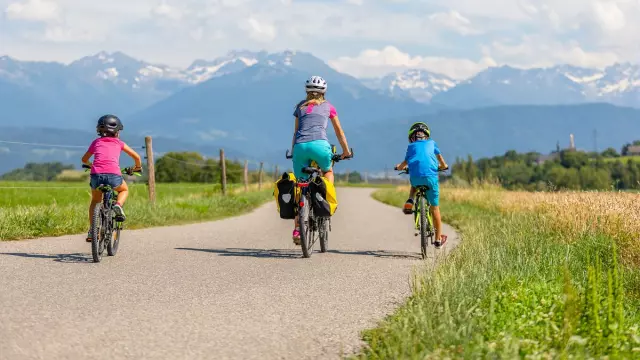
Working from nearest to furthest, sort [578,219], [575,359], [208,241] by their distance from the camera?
[575,359] → [578,219] → [208,241]

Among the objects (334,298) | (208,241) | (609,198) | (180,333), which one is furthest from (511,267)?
(208,241)

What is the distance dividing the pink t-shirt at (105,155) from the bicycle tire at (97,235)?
486 millimetres

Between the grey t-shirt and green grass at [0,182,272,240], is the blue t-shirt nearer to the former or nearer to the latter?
the grey t-shirt

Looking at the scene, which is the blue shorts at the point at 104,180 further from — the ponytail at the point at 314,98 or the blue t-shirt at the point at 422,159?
the blue t-shirt at the point at 422,159

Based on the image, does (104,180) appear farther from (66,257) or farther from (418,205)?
(418,205)

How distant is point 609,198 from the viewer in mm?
11773

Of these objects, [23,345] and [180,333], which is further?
[180,333]

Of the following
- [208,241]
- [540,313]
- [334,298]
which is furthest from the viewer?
[208,241]

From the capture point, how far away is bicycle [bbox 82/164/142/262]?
29.4 feet

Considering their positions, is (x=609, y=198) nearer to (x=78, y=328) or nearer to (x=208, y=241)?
(x=208, y=241)

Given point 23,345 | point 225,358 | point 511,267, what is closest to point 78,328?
point 23,345

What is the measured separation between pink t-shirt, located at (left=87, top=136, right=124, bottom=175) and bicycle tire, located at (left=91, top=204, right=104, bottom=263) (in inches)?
19.1

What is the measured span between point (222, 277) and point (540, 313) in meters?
3.83

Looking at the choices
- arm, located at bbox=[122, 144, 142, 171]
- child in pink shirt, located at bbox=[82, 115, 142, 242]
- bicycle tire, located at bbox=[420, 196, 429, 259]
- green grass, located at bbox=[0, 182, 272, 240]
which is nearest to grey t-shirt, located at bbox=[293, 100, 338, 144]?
bicycle tire, located at bbox=[420, 196, 429, 259]
